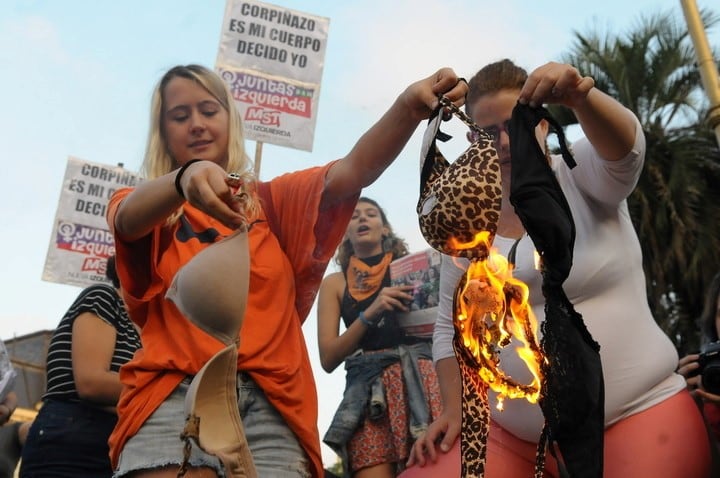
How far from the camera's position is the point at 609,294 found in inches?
81.1

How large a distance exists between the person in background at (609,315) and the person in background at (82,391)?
4.58 feet

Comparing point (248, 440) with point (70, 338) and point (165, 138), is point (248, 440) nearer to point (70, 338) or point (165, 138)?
point (165, 138)

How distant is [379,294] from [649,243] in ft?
33.9

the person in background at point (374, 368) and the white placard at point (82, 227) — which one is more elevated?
the white placard at point (82, 227)

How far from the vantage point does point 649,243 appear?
1321 cm

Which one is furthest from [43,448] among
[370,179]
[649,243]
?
[649,243]

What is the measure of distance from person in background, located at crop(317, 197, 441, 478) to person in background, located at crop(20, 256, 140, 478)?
3.52ft

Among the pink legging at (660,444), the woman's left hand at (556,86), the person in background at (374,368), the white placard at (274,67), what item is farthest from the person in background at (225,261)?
the white placard at (274,67)

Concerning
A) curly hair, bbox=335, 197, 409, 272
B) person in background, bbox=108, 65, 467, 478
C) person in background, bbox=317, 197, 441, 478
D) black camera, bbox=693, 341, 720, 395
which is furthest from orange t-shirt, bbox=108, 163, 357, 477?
curly hair, bbox=335, 197, 409, 272

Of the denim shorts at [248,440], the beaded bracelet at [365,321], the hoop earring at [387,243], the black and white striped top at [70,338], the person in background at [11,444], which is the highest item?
the hoop earring at [387,243]

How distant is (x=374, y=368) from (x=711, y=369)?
66.1 inches

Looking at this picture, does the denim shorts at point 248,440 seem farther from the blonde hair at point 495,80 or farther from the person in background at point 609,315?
the blonde hair at point 495,80

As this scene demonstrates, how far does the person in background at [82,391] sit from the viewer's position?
10.0ft

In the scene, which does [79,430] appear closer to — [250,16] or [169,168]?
[169,168]
